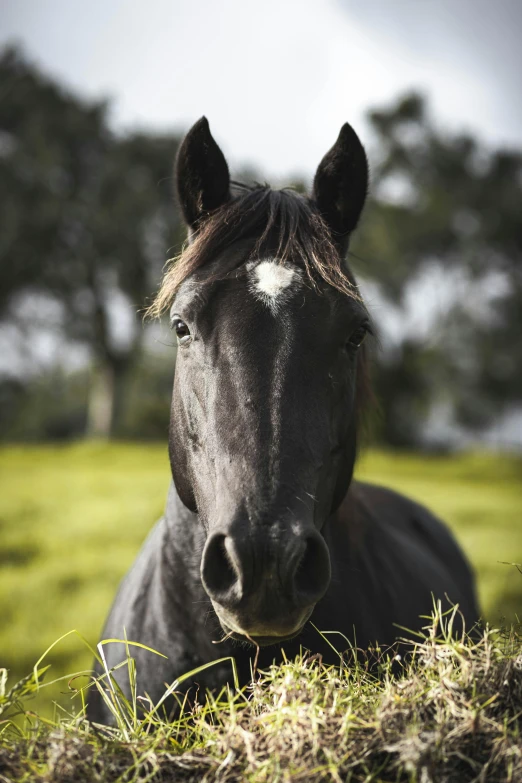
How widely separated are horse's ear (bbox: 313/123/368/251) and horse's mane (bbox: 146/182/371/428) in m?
0.16

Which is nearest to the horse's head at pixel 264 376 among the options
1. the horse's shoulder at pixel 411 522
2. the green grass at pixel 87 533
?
the green grass at pixel 87 533

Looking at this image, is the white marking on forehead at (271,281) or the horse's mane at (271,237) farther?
the horse's mane at (271,237)

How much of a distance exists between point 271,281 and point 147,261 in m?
28.6

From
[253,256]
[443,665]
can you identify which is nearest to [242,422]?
[253,256]

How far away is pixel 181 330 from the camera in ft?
7.69

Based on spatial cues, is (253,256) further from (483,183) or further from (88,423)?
(483,183)

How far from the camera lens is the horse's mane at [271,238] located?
223 cm

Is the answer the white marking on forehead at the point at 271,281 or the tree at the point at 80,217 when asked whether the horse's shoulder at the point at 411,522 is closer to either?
the white marking on forehead at the point at 271,281

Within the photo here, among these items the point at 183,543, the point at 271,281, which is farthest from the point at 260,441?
the point at 183,543

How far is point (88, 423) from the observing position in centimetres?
3344

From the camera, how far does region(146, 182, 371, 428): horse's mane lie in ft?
7.31

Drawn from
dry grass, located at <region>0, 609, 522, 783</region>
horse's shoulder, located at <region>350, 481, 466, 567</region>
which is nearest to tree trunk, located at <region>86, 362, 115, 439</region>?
horse's shoulder, located at <region>350, 481, 466, 567</region>

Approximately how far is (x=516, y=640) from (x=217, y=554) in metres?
0.86

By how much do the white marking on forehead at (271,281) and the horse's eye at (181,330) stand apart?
348 millimetres
